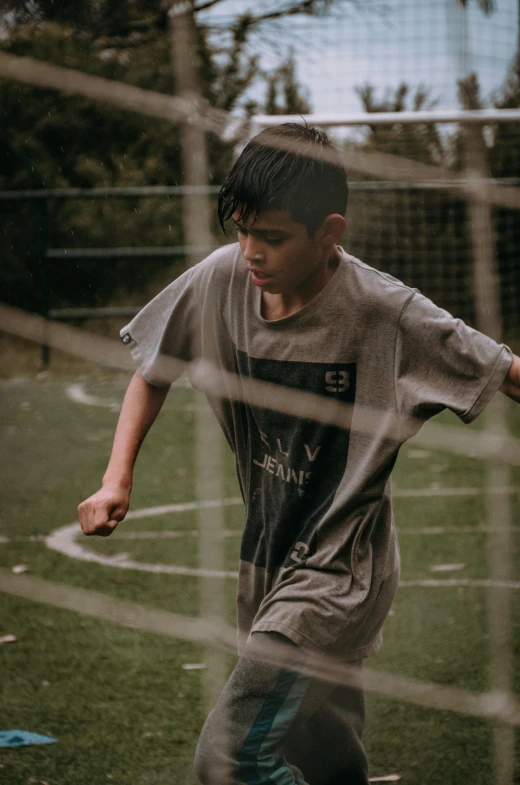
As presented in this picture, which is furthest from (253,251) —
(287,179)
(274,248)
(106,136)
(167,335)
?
(106,136)

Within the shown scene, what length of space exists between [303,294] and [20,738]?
52.7 inches

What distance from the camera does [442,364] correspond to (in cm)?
166

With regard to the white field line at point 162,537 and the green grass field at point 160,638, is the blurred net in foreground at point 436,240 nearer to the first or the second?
the green grass field at point 160,638

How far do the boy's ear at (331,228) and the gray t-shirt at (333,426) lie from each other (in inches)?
2.4

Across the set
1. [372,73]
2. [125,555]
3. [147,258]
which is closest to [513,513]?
[125,555]

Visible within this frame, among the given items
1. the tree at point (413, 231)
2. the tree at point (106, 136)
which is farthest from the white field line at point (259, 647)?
the tree at point (106, 136)

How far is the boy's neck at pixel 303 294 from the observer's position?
179cm

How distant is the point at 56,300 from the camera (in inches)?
332

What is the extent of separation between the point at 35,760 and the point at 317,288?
130cm

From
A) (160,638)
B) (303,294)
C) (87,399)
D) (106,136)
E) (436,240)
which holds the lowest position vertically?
(87,399)

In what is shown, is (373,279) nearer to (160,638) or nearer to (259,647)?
(259,647)

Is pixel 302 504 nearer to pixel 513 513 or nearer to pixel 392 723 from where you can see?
pixel 392 723

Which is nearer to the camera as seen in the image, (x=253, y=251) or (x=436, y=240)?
(x=253, y=251)

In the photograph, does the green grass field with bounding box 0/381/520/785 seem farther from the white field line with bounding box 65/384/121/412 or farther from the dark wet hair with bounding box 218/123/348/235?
the dark wet hair with bounding box 218/123/348/235
